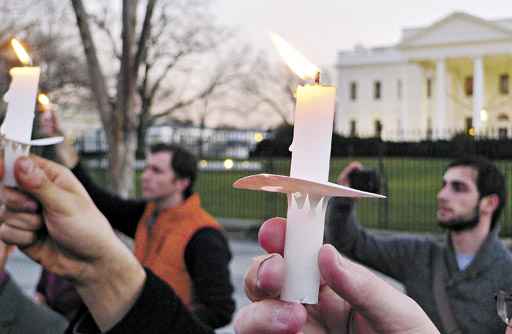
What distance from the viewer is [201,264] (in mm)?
3646

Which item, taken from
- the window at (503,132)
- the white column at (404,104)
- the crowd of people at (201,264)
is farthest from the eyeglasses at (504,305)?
the white column at (404,104)

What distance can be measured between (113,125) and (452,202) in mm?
6791

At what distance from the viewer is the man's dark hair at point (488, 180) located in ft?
11.8

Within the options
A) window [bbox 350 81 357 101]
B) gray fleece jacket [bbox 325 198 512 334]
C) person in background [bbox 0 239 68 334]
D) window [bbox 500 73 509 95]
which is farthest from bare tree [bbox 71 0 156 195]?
window [bbox 350 81 357 101]

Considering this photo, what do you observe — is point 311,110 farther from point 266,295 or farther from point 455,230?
point 455,230

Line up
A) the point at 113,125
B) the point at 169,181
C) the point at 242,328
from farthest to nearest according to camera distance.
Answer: the point at 113,125 < the point at 169,181 < the point at 242,328

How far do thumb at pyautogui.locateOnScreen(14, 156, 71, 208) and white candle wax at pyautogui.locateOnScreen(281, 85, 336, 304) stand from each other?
50 cm

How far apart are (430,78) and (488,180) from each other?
55164 mm

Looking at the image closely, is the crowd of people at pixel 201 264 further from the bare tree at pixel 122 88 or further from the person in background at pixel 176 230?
the bare tree at pixel 122 88

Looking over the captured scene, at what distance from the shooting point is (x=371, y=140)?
23859 mm

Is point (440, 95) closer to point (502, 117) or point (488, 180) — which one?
point (502, 117)

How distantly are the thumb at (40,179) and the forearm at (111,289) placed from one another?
0.18 meters

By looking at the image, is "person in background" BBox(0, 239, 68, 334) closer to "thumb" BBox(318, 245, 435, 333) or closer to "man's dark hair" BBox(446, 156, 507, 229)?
"thumb" BBox(318, 245, 435, 333)

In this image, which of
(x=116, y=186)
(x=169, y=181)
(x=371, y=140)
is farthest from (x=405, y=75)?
(x=169, y=181)
